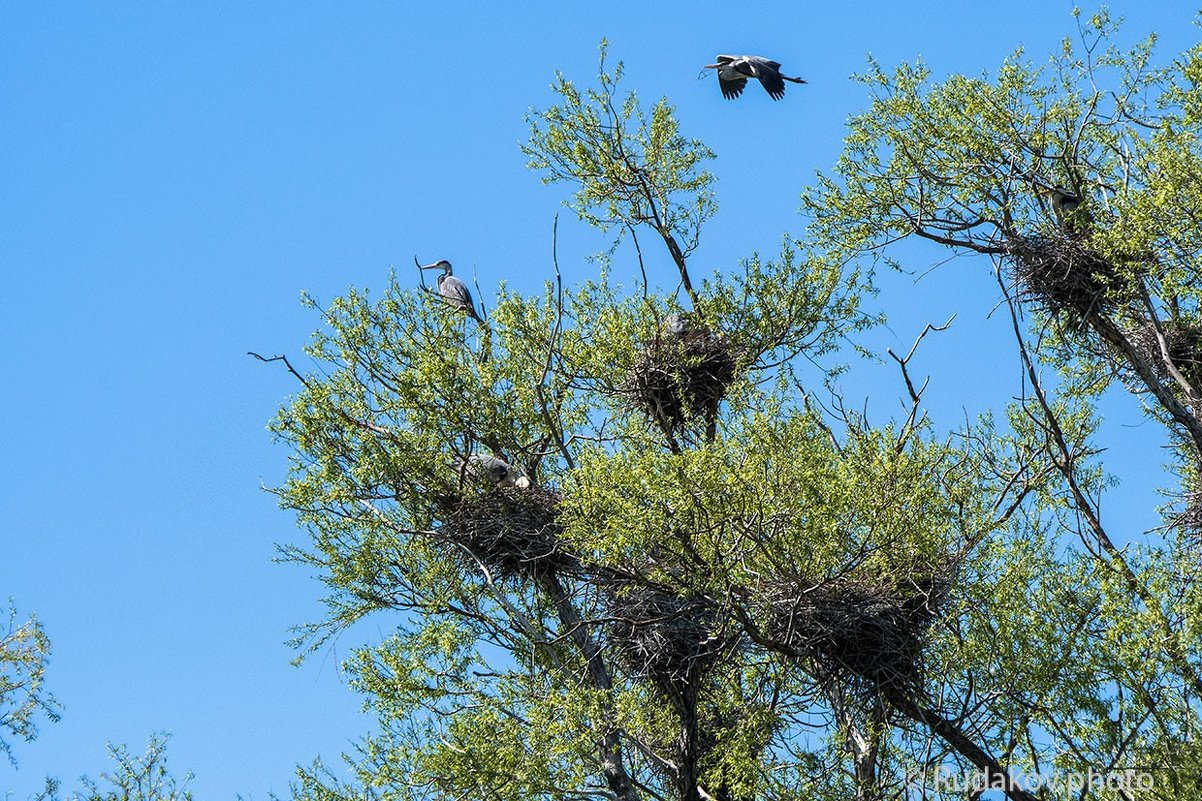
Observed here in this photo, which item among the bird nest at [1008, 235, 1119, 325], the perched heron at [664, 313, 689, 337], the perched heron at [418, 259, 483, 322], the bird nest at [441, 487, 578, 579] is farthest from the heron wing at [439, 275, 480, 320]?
the bird nest at [1008, 235, 1119, 325]

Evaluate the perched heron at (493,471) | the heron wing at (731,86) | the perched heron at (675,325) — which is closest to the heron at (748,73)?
the heron wing at (731,86)

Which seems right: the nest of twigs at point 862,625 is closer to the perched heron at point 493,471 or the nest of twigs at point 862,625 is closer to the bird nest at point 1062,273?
the perched heron at point 493,471

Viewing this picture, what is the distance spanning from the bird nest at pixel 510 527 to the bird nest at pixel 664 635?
881mm

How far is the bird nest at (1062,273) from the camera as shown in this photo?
16188 millimetres

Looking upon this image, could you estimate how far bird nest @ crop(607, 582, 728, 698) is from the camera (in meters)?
14.3

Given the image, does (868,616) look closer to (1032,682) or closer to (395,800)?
(1032,682)

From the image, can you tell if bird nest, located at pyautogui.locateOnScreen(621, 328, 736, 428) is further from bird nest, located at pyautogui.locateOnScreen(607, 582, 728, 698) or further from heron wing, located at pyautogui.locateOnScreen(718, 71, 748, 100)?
heron wing, located at pyautogui.locateOnScreen(718, 71, 748, 100)

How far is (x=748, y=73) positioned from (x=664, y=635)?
255 inches

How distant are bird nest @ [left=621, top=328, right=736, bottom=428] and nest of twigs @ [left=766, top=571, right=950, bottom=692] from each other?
11.4ft

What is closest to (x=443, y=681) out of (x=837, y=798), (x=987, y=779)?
(x=837, y=798)

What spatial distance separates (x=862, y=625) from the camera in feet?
44.9

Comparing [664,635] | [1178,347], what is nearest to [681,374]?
[664,635]

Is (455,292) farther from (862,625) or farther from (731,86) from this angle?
(862,625)

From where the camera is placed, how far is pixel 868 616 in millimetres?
13633
